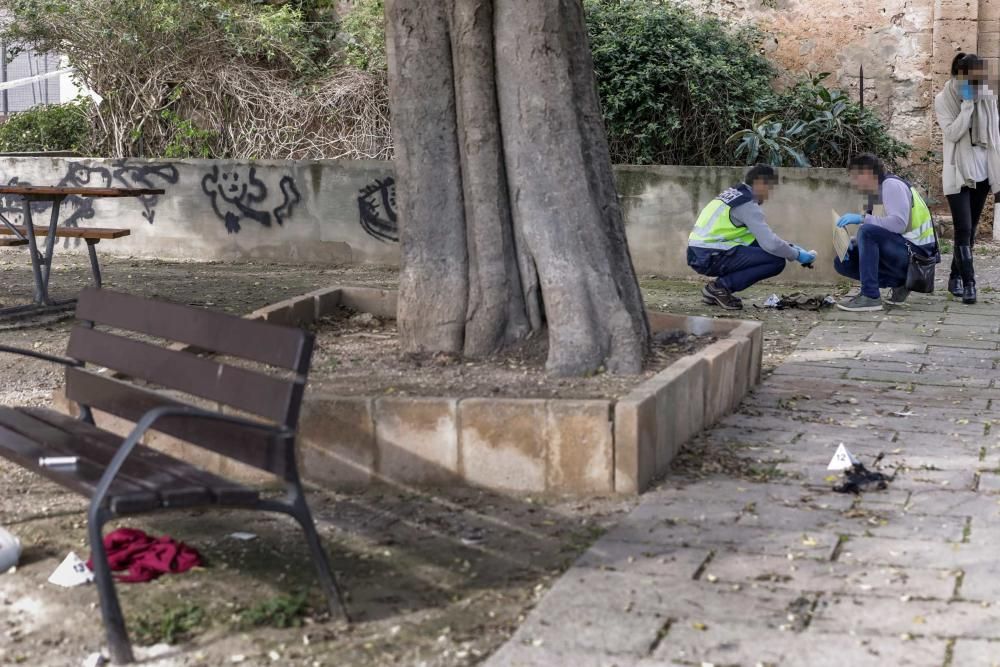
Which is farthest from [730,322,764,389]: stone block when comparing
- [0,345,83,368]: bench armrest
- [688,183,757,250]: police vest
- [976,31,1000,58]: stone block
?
[976,31,1000,58]: stone block

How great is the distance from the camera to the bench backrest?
3908mm

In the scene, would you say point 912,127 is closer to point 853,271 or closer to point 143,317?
point 853,271

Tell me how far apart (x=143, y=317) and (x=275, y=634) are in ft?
5.09

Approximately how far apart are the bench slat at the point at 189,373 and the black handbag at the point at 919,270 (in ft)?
22.0

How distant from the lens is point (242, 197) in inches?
506

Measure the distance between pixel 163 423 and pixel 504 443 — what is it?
4.65 ft

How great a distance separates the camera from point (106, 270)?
12227 mm

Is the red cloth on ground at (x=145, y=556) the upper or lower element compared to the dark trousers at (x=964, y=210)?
lower

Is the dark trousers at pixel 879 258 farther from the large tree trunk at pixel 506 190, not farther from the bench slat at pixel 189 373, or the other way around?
the bench slat at pixel 189 373

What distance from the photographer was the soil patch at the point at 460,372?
5781 millimetres

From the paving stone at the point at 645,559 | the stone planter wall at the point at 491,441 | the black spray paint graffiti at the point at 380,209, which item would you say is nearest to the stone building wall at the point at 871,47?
the black spray paint graffiti at the point at 380,209

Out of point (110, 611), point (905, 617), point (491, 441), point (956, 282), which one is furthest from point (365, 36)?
point (905, 617)

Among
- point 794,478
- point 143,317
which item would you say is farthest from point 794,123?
point 143,317

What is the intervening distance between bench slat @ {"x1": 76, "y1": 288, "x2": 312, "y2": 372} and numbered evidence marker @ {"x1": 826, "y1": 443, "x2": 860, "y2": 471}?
2.62 metres
